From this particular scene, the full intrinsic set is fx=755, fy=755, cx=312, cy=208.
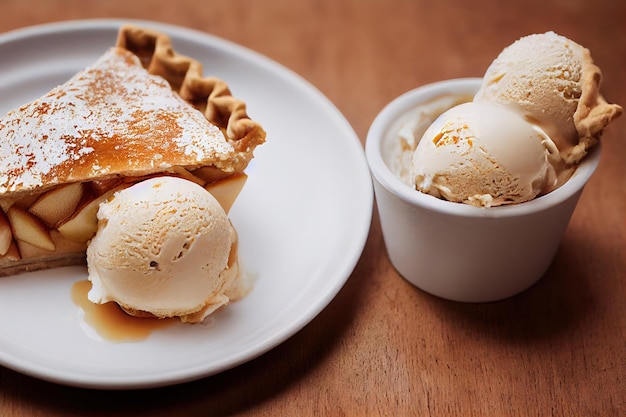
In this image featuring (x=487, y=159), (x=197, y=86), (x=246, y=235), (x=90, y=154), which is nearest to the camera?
(x=487, y=159)

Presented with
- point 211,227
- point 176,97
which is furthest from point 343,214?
point 176,97

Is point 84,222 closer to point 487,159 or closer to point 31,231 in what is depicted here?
point 31,231

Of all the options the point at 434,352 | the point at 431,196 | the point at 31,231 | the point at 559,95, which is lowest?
the point at 434,352

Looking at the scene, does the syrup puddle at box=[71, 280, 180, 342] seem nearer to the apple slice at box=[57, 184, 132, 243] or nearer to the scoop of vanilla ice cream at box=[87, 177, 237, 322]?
the scoop of vanilla ice cream at box=[87, 177, 237, 322]

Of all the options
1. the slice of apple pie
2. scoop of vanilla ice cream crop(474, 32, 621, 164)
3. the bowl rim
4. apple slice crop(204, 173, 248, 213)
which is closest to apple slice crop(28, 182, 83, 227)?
the slice of apple pie

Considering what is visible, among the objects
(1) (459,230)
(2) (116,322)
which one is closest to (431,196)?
(1) (459,230)

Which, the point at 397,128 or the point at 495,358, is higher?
the point at 397,128

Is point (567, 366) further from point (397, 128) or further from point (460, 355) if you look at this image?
point (397, 128)
